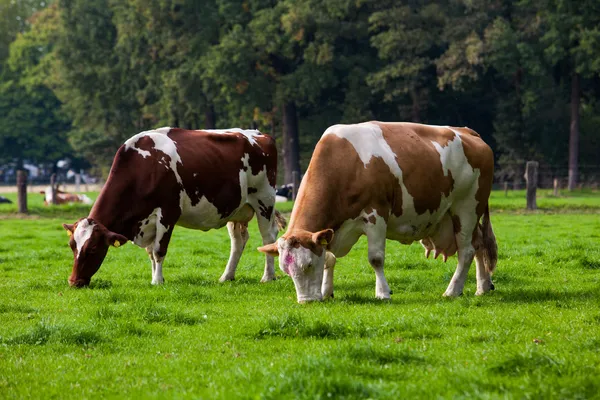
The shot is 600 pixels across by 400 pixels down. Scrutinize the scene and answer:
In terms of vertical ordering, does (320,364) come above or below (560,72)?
below

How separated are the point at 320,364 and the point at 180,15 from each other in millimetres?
47262

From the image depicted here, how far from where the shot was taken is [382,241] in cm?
1066

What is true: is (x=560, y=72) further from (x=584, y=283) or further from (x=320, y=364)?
(x=320, y=364)

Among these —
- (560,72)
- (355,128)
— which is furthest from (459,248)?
(560,72)

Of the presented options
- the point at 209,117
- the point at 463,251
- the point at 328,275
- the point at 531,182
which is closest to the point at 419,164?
the point at 463,251

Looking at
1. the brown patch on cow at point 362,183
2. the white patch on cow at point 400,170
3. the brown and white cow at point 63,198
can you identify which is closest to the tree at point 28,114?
the brown and white cow at point 63,198

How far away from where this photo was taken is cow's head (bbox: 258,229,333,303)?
10.0m

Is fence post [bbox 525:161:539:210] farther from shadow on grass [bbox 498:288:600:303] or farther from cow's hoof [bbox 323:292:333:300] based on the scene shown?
cow's hoof [bbox 323:292:333:300]

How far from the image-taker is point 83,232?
481 inches

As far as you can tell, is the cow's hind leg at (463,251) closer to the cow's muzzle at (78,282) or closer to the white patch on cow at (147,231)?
the white patch on cow at (147,231)

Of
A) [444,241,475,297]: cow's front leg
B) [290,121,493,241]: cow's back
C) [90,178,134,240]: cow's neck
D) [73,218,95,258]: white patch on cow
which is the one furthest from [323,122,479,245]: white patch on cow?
[73,218,95,258]: white patch on cow

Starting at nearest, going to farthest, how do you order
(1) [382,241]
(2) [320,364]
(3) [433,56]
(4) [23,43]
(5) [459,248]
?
(2) [320,364] < (1) [382,241] < (5) [459,248] < (3) [433,56] < (4) [23,43]

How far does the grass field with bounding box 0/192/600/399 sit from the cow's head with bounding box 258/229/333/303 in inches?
11.2

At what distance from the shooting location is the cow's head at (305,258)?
10.0 m
